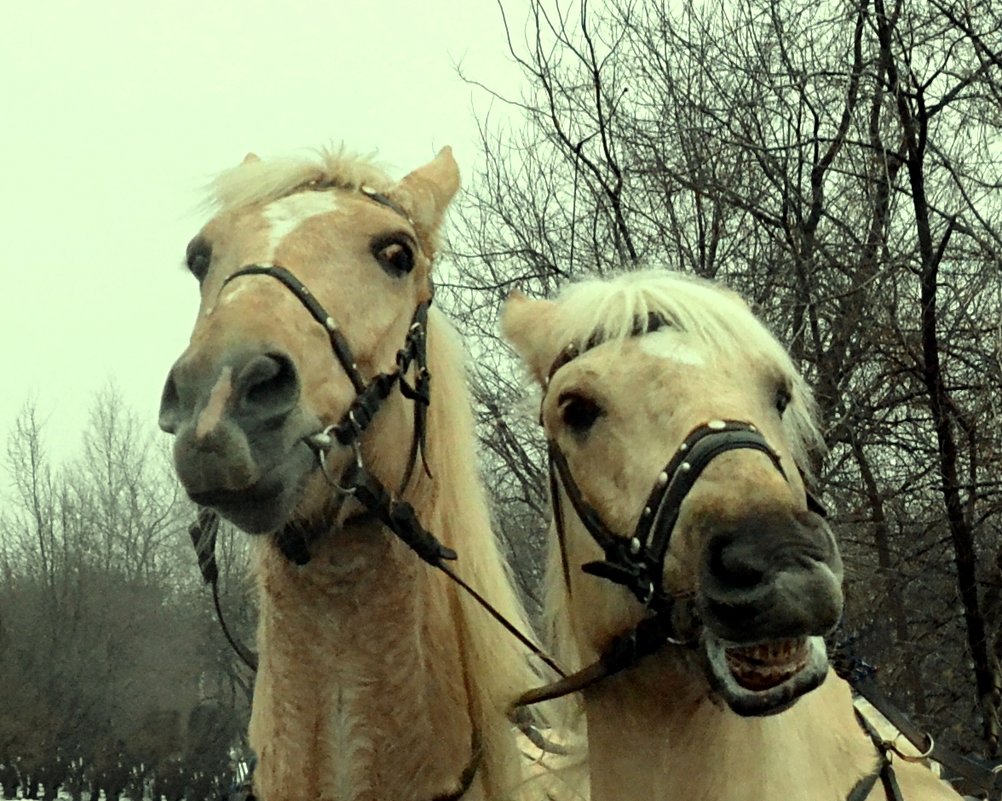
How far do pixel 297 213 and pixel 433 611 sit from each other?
4.13 ft

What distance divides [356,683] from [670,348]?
4.33 feet

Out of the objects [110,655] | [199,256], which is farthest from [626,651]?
[110,655]

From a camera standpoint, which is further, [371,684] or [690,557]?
[371,684]

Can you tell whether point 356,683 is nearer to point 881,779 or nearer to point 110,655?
point 881,779

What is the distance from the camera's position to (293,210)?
3.41 metres

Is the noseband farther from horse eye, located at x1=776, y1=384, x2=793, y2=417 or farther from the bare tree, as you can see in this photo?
the bare tree

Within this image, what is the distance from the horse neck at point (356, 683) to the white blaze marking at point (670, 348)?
0.99 metres

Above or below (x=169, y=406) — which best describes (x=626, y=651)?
below

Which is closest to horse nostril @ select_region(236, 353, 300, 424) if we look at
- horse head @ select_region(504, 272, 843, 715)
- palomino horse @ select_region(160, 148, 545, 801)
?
palomino horse @ select_region(160, 148, 545, 801)

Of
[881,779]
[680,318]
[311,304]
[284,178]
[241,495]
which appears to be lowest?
[881,779]

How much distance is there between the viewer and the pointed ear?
11.0 feet

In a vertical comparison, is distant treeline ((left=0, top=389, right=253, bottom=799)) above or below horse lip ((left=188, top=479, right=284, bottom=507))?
above

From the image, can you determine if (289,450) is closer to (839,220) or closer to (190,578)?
(839,220)

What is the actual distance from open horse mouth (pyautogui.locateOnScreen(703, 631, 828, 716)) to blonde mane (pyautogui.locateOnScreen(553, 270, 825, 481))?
2.50 ft
